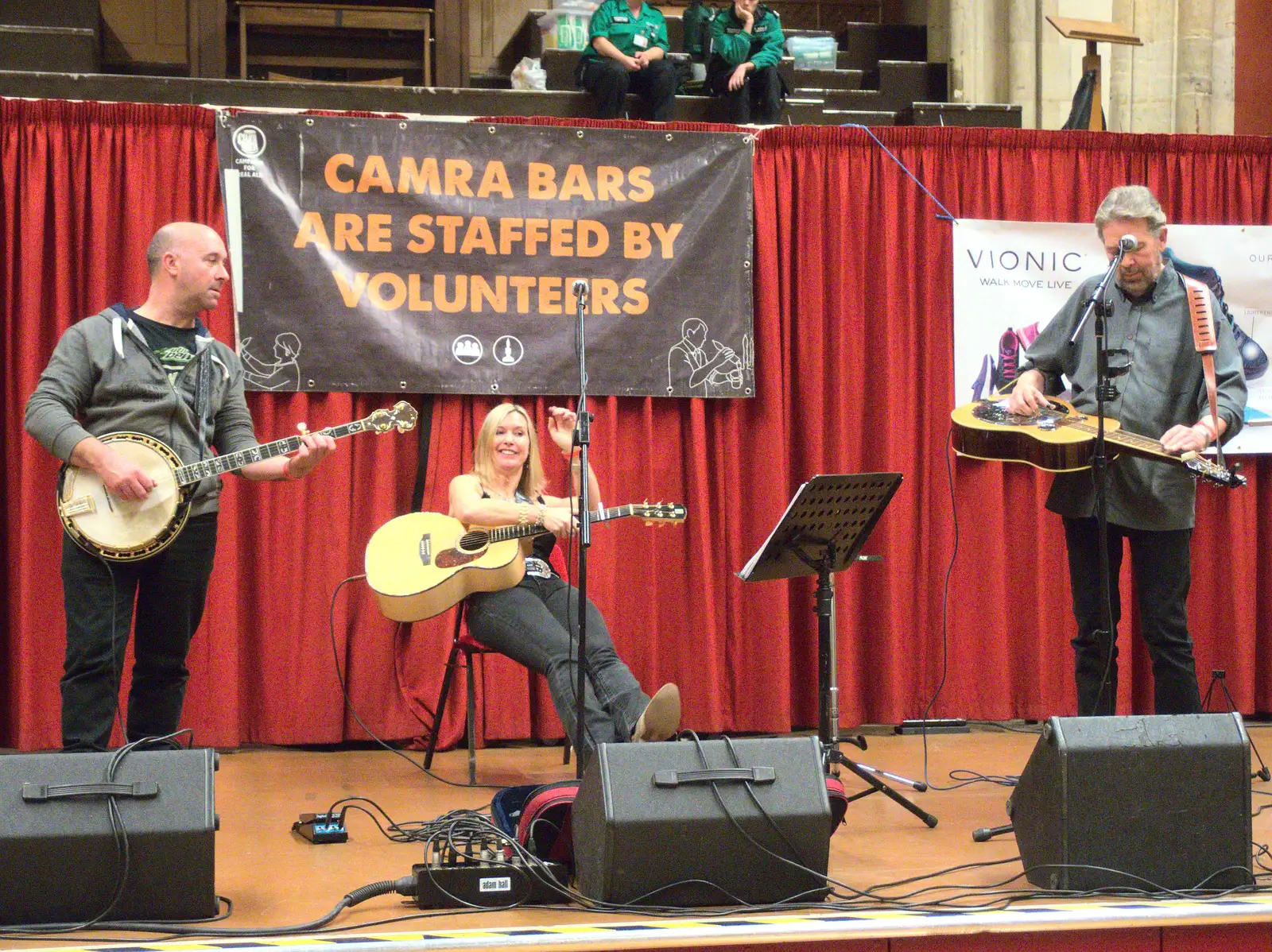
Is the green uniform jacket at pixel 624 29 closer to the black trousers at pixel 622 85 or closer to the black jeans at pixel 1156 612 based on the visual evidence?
the black trousers at pixel 622 85

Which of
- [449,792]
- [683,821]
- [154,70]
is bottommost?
[449,792]

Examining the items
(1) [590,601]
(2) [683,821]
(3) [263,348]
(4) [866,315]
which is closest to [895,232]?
(4) [866,315]

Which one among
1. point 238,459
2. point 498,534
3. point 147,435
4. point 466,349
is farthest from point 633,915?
point 466,349

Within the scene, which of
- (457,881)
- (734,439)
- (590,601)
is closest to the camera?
(457,881)

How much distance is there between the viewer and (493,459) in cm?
464

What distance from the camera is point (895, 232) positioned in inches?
224

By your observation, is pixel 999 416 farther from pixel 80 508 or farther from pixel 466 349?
pixel 80 508

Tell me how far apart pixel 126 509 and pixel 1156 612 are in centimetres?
302

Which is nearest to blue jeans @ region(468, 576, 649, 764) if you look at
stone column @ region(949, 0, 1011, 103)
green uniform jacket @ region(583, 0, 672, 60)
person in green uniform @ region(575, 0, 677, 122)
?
person in green uniform @ region(575, 0, 677, 122)

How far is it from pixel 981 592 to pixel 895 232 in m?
1.59

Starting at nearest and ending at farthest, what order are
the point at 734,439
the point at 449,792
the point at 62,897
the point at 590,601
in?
the point at 62,897, the point at 449,792, the point at 590,601, the point at 734,439

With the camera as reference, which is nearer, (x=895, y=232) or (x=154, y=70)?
(x=895, y=232)

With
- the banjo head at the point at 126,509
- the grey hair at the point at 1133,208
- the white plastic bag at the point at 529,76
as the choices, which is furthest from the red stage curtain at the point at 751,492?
the white plastic bag at the point at 529,76

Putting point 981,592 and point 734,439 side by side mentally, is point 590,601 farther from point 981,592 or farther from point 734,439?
point 981,592
